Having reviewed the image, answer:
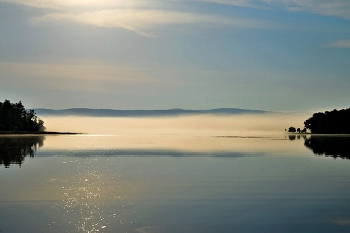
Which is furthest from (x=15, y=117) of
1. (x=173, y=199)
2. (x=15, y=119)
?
(x=173, y=199)

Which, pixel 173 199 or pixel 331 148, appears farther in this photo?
pixel 331 148

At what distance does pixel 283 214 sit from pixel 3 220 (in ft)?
41.0

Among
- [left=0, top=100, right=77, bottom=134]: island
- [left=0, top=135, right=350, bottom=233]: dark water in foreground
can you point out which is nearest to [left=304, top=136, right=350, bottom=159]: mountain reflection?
[left=0, top=135, right=350, bottom=233]: dark water in foreground

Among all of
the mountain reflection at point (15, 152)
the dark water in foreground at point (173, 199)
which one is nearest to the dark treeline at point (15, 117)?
the mountain reflection at point (15, 152)

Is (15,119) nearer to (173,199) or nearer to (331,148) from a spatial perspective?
(331,148)

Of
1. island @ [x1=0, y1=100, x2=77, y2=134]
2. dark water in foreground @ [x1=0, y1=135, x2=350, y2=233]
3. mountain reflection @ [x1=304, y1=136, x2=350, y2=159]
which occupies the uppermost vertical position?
island @ [x1=0, y1=100, x2=77, y2=134]

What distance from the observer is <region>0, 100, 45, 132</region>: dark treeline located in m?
178

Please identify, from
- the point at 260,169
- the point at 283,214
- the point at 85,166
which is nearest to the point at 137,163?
the point at 85,166

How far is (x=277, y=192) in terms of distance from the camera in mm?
29812

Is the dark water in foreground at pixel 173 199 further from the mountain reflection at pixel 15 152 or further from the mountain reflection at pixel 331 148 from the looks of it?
the mountain reflection at pixel 331 148

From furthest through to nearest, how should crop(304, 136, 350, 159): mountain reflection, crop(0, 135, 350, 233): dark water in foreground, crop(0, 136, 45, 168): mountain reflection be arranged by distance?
crop(304, 136, 350, 159): mountain reflection → crop(0, 136, 45, 168): mountain reflection → crop(0, 135, 350, 233): dark water in foreground

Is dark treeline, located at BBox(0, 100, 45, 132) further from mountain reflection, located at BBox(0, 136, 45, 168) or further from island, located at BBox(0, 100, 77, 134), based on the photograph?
mountain reflection, located at BBox(0, 136, 45, 168)

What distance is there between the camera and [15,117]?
Answer: 181 metres

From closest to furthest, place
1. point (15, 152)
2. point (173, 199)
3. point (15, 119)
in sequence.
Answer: point (173, 199)
point (15, 152)
point (15, 119)
